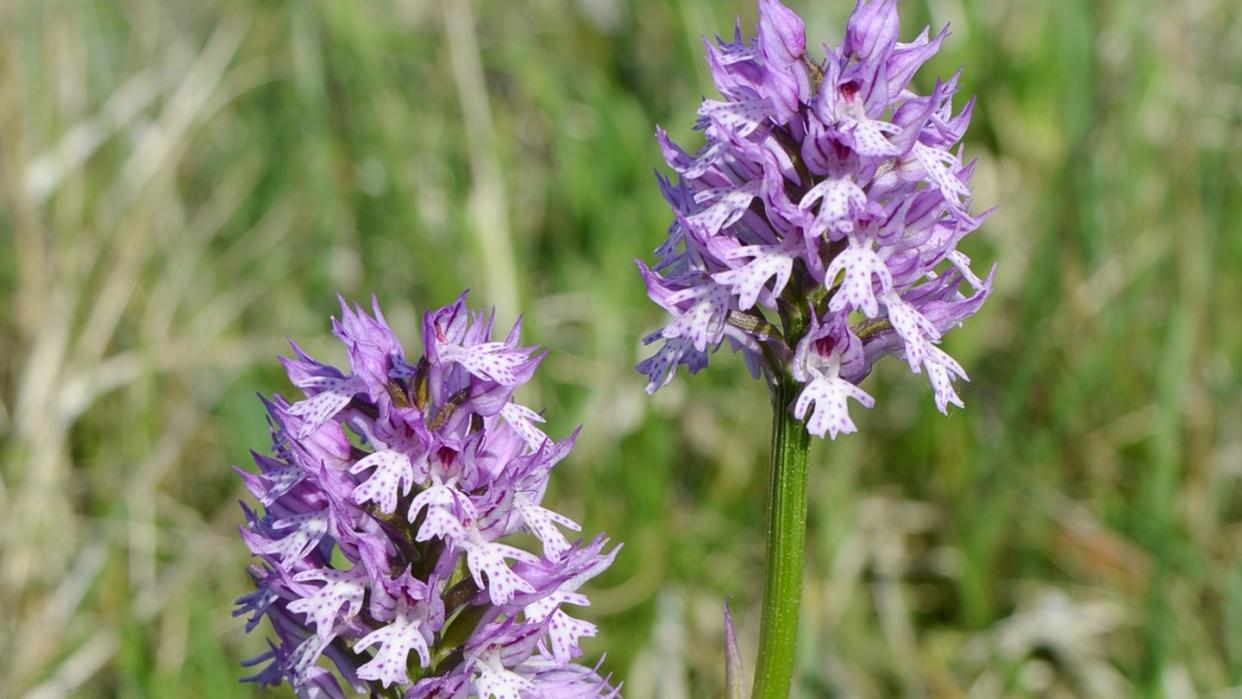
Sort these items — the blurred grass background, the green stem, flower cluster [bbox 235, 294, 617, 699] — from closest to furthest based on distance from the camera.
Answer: flower cluster [bbox 235, 294, 617, 699], the green stem, the blurred grass background

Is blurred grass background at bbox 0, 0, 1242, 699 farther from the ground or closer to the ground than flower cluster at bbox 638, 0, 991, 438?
closer to the ground

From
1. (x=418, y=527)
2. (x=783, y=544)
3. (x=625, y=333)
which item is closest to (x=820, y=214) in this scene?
(x=783, y=544)

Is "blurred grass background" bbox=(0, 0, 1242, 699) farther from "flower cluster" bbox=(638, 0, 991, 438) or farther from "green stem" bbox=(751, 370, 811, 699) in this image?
"flower cluster" bbox=(638, 0, 991, 438)

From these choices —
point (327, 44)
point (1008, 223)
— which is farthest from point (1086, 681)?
point (327, 44)

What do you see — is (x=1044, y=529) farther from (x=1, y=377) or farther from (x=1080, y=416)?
(x=1, y=377)

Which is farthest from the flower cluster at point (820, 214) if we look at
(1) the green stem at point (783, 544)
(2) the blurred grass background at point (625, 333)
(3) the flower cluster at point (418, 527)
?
(2) the blurred grass background at point (625, 333)

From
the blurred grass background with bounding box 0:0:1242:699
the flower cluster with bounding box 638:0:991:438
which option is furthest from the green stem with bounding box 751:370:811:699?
the blurred grass background with bounding box 0:0:1242:699
